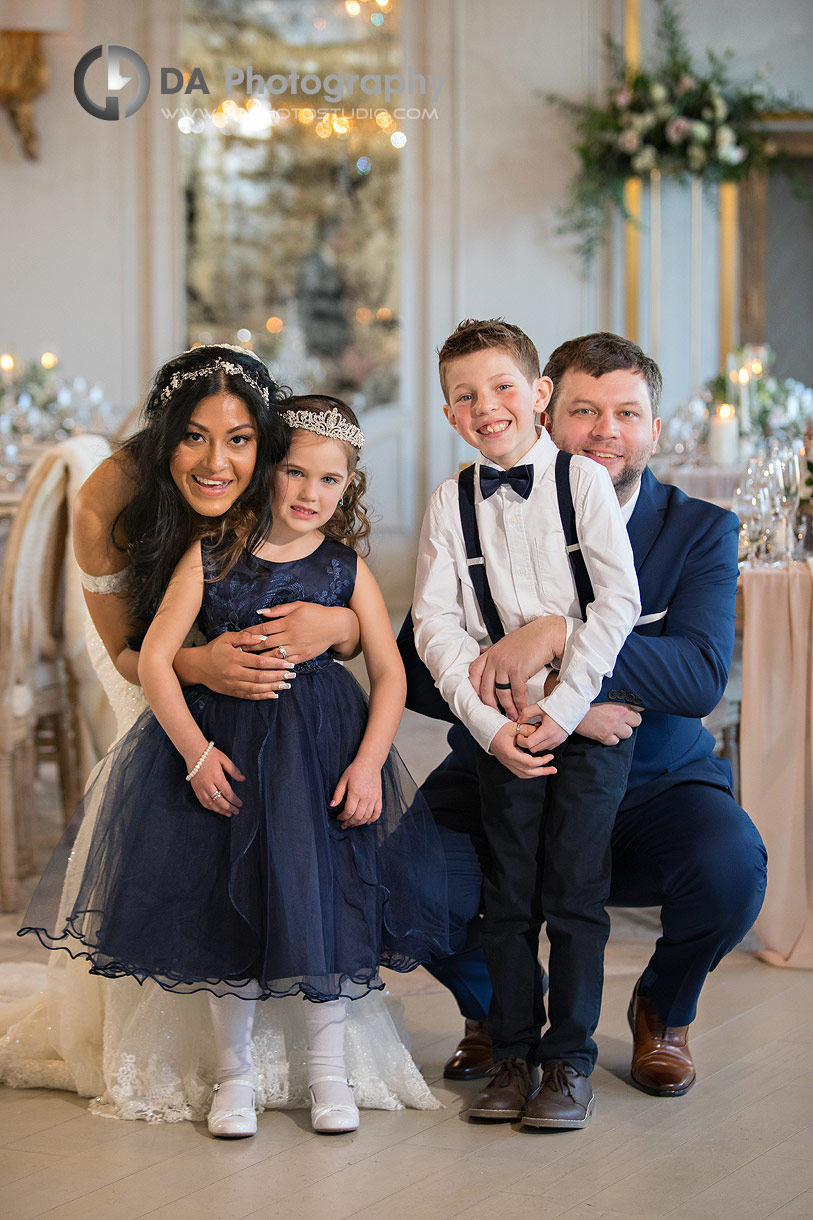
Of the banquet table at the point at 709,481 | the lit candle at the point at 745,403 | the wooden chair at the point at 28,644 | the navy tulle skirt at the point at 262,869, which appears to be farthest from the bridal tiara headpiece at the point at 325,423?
the lit candle at the point at 745,403

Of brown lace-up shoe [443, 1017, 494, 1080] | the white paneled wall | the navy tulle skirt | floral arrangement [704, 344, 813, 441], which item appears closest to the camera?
the navy tulle skirt

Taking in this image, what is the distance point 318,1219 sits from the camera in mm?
1883

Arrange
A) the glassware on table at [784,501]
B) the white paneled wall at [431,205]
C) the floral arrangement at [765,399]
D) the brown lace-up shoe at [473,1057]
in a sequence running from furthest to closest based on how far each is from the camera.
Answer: the white paneled wall at [431,205] → the floral arrangement at [765,399] → the glassware on table at [784,501] → the brown lace-up shoe at [473,1057]

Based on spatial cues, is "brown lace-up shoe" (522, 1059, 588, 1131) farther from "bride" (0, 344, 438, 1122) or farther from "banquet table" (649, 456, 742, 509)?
"banquet table" (649, 456, 742, 509)

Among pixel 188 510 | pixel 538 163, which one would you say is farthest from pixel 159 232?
pixel 188 510

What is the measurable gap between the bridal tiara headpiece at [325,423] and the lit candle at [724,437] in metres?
3.84

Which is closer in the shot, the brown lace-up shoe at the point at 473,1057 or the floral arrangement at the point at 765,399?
the brown lace-up shoe at the point at 473,1057

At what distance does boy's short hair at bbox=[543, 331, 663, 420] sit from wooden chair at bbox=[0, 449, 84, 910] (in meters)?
1.53

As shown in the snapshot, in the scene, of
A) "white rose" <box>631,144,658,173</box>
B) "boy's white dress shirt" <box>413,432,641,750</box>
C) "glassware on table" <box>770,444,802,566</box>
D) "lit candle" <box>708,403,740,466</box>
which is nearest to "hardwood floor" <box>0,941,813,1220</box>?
"boy's white dress shirt" <box>413,432,641,750</box>

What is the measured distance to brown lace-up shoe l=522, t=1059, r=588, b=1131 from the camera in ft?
6.96

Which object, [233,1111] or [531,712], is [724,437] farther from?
[233,1111]

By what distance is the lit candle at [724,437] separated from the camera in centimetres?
580

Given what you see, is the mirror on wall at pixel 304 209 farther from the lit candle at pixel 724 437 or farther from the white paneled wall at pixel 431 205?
Result: the lit candle at pixel 724 437

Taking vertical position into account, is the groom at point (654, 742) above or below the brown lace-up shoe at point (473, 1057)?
above
